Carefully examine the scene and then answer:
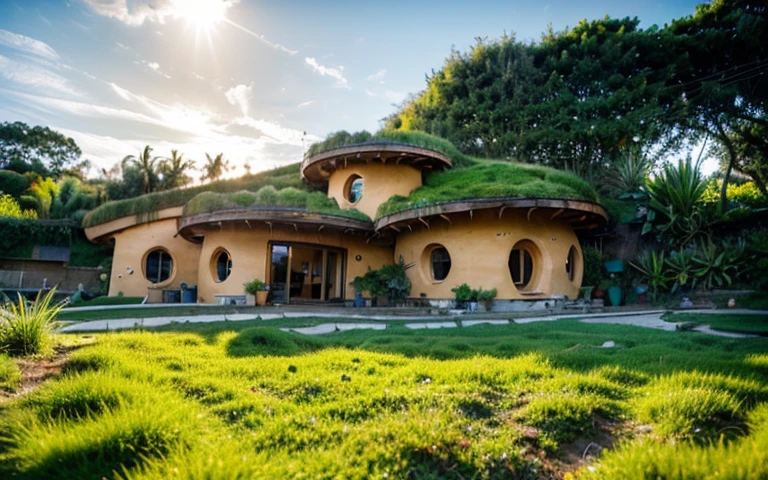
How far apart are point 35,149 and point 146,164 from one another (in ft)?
92.0

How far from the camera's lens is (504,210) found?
13.1 m

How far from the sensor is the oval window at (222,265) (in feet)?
52.2

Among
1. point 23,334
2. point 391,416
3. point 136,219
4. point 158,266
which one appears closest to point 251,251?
point 158,266

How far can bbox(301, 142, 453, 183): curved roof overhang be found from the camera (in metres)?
14.9

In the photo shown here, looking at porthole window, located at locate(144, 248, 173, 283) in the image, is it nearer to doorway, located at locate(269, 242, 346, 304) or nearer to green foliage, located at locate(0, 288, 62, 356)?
doorway, located at locate(269, 242, 346, 304)

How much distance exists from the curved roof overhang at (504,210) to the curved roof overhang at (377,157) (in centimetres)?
255

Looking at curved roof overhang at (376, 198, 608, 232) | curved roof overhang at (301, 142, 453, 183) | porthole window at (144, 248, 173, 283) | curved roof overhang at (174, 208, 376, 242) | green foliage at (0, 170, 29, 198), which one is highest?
green foliage at (0, 170, 29, 198)

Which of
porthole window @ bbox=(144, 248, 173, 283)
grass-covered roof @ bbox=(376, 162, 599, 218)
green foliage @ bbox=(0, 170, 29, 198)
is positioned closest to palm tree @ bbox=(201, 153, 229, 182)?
green foliage @ bbox=(0, 170, 29, 198)

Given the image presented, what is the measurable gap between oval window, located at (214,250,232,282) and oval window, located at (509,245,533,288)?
397 inches

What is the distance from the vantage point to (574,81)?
2222 cm

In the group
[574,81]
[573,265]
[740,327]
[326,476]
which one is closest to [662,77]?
[574,81]

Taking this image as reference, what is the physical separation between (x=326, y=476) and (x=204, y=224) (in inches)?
574

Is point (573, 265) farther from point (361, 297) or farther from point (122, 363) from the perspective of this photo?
point (122, 363)

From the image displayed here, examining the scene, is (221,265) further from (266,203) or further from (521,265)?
(521,265)
